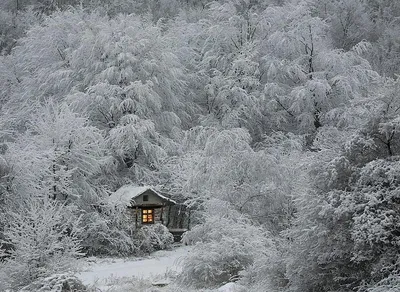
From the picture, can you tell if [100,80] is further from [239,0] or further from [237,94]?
[239,0]

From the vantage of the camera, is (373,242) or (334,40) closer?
(373,242)

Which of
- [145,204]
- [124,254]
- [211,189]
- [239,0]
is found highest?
[239,0]

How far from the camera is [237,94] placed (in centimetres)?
2866

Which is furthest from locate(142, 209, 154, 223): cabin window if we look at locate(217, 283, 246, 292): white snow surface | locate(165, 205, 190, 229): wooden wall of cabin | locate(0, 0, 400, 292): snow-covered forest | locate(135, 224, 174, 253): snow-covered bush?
locate(217, 283, 246, 292): white snow surface

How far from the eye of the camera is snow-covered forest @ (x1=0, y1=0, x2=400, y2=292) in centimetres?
993

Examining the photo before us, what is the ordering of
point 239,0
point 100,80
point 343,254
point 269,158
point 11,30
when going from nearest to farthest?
1. point 343,254
2. point 269,158
3. point 100,80
4. point 239,0
5. point 11,30

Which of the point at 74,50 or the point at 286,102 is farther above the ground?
the point at 74,50

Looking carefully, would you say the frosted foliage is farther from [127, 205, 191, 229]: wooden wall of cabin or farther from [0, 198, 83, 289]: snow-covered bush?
[0, 198, 83, 289]: snow-covered bush

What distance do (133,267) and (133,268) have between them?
10.0 inches

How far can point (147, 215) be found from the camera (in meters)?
22.6

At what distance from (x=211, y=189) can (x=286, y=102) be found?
11871mm

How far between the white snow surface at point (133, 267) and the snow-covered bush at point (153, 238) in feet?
1.36

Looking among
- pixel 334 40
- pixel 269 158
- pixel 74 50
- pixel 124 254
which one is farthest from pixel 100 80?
pixel 334 40

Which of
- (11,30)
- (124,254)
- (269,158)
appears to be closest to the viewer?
(269,158)
